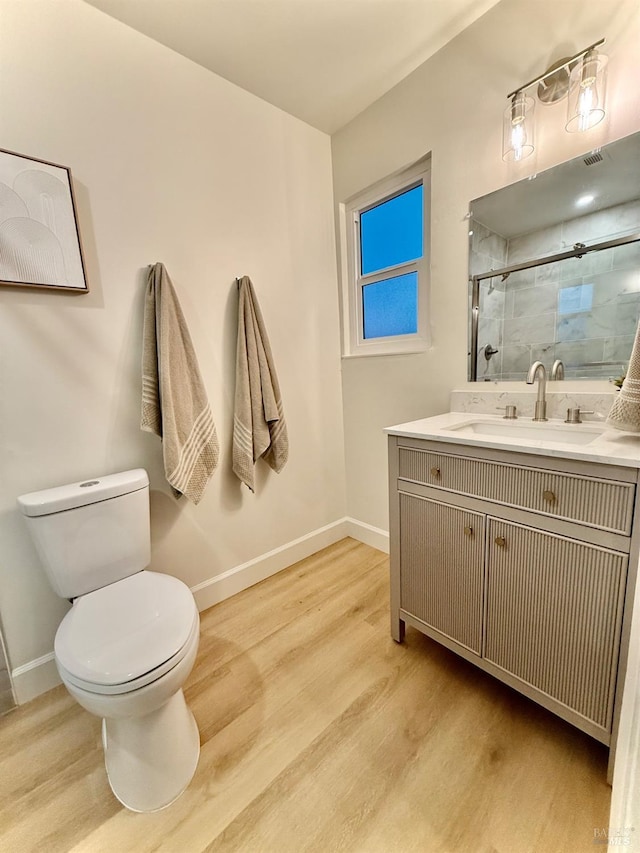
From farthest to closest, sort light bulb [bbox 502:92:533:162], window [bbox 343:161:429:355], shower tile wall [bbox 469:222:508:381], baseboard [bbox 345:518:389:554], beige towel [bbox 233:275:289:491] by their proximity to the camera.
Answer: baseboard [bbox 345:518:389:554] < window [bbox 343:161:429:355] < beige towel [bbox 233:275:289:491] < shower tile wall [bbox 469:222:508:381] < light bulb [bbox 502:92:533:162]

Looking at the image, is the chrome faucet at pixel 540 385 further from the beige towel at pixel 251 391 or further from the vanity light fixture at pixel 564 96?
the beige towel at pixel 251 391

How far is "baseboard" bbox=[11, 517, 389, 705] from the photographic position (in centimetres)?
131

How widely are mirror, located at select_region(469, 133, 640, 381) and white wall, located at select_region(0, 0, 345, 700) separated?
0.94 m

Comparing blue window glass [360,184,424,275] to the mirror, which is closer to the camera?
the mirror

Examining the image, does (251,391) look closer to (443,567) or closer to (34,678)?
(443,567)

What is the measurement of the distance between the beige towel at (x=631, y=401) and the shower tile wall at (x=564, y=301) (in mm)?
357

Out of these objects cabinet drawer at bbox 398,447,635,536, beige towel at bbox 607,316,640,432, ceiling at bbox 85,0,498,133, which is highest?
ceiling at bbox 85,0,498,133

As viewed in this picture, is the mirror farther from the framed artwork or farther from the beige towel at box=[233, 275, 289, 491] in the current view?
the framed artwork

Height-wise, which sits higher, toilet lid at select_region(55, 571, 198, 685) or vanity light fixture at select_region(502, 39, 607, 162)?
vanity light fixture at select_region(502, 39, 607, 162)

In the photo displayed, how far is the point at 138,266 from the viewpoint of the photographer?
4.71 ft

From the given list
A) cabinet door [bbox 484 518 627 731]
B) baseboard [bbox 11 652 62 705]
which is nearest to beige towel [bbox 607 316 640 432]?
cabinet door [bbox 484 518 627 731]

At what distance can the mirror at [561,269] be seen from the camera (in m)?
1.17

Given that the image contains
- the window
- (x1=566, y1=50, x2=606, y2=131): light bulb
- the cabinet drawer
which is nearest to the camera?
the cabinet drawer

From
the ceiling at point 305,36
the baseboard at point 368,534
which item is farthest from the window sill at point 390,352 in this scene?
the ceiling at point 305,36
